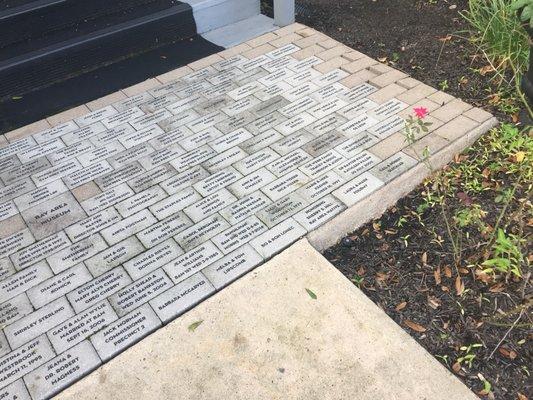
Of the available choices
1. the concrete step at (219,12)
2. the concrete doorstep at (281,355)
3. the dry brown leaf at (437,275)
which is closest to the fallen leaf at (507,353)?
the concrete doorstep at (281,355)

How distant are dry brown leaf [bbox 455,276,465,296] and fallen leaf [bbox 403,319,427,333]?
0.27 m

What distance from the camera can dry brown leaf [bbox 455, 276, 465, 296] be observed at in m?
2.38

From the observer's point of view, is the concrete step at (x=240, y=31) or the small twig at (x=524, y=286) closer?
the small twig at (x=524, y=286)

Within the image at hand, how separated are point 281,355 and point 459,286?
0.96 m

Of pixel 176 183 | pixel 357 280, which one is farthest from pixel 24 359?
pixel 357 280

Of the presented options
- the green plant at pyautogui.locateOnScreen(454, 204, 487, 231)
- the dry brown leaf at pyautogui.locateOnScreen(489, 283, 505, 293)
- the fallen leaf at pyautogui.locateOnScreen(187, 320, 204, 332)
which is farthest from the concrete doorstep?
the green plant at pyautogui.locateOnScreen(454, 204, 487, 231)

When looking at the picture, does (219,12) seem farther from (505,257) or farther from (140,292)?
(505,257)

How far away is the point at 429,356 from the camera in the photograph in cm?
212

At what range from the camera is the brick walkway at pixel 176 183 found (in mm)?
2414

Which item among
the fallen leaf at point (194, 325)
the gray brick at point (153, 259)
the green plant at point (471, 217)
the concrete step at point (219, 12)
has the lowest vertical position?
the fallen leaf at point (194, 325)

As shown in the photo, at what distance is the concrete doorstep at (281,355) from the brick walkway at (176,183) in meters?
0.13

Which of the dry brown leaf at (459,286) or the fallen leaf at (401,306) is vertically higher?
the dry brown leaf at (459,286)

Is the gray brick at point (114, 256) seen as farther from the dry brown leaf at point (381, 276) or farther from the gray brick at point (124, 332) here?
the dry brown leaf at point (381, 276)

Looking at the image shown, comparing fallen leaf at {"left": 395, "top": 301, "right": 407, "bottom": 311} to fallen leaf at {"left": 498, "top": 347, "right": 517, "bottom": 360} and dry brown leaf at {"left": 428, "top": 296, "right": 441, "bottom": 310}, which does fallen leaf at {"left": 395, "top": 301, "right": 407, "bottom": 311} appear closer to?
dry brown leaf at {"left": 428, "top": 296, "right": 441, "bottom": 310}
